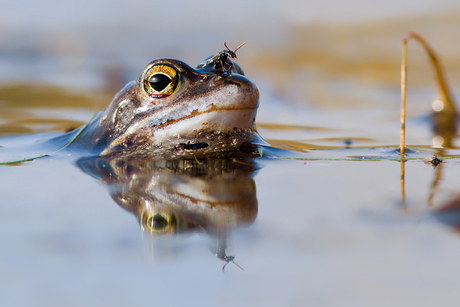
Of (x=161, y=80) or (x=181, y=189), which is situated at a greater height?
(x=161, y=80)

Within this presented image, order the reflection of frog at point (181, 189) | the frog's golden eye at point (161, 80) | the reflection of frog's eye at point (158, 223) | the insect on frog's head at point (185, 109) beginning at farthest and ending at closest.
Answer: the frog's golden eye at point (161, 80)
the insect on frog's head at point (185, 109)
the reflection of frog at point (181, 189)
the reflection of frog's eye at point (158, 223)

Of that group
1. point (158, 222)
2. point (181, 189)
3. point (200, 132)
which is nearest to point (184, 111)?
point (200, 132)

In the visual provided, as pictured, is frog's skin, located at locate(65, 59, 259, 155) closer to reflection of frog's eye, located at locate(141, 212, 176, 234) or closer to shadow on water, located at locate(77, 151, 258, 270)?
shadow on water, located at locate(77, 151, 258, 270)

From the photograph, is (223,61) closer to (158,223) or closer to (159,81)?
(159,81)

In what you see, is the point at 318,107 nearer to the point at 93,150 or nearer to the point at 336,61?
the point at 93,150

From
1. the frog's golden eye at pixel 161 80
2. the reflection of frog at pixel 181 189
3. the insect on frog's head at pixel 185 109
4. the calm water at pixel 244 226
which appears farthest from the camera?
the frog's golden eye at pixel 161 80

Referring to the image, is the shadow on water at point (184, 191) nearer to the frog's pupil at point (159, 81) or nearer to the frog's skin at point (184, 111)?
the frog's skin at point (184, 111)

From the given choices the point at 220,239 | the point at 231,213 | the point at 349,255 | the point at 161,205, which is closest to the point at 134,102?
the point at 161,205

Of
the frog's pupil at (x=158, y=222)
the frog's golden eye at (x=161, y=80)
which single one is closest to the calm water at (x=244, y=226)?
the frog's pupil at (x=158, y=222)
